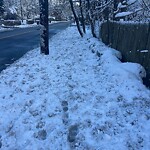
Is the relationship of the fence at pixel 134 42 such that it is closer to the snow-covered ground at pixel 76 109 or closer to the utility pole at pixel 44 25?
the snow-covered ground at pixel 76 109

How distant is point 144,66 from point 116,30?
484cm

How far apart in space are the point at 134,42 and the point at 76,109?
13.3ft

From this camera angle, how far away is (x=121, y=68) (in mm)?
8250

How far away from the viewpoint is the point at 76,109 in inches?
240

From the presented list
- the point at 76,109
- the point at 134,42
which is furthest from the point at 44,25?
the point at 76,109

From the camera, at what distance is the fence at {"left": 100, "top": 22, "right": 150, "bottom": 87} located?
7910 mm

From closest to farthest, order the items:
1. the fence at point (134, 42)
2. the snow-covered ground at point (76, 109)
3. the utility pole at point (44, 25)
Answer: the snow-covered ground at point (76, 109) < the fence at point (134, 42) < the utility pole at point (44, 25)

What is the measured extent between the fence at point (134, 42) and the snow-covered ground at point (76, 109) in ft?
1.49

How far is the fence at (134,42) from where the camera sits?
7.91m

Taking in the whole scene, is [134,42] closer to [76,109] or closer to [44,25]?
[76,109]

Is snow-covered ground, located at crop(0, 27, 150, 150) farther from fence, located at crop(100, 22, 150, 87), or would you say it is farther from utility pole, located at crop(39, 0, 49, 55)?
utility pole, located at crop(39, 0, 49, 55)

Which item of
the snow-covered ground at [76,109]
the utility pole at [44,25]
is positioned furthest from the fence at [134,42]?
the utility pole at [44,25]

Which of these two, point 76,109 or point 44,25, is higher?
point 44,25

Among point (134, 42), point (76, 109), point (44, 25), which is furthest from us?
point (44, 25)
